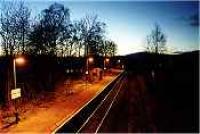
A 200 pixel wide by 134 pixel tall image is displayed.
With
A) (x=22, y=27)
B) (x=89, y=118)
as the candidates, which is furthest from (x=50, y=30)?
(x=89, y=118)

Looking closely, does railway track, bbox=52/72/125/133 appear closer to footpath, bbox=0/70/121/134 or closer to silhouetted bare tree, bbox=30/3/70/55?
footpath, bbox=0/70/121/134

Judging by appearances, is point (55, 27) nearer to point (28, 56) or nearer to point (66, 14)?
point (66, 14)

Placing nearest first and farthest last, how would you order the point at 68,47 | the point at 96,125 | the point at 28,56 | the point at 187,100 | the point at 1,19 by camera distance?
the point at 96,125, the point at 187,100, the point at 1,19, the point at 28,56, the point at 68,47

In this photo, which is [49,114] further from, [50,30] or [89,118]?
[50,30]

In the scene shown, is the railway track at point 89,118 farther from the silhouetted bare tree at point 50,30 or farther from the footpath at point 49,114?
the silhouetted bare tree at point 50,30

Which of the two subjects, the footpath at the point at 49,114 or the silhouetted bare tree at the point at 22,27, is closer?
the footpath at the point at 49,114

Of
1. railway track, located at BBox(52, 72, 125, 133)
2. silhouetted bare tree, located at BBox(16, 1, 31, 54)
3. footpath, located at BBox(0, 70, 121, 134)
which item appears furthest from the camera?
silhouetted bare tree, located at BBox(16, 1, 31, 54)

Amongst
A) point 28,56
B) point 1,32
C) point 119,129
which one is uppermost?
point 1,32

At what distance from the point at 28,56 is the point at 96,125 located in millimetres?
23303

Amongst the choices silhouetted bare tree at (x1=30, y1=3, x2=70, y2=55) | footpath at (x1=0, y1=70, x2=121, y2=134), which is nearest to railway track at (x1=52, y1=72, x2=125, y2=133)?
footpath at (x1=0, y1=70, x2=121, y2=134)

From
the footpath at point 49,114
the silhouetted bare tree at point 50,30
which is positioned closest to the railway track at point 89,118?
the footpath at point 49,114

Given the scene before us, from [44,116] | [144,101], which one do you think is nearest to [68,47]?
[144,101]

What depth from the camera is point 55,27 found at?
140 ft

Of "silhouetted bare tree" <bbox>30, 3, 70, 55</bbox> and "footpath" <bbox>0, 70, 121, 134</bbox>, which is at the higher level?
"silhouetted bare tree" <bbox>30, 3, 70, 55</bbox>
